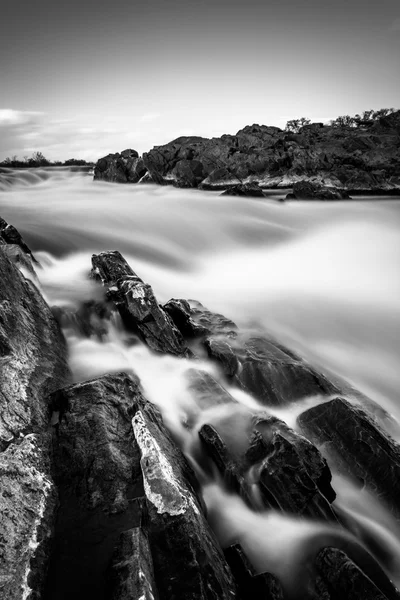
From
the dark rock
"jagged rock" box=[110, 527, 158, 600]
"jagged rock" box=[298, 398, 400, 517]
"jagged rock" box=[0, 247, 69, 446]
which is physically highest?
the dark rock

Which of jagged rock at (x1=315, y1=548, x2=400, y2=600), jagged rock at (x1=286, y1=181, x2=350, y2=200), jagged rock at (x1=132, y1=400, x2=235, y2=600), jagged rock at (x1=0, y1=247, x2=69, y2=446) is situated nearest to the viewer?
jagged rock at (x1=132, y1=400, x2=235, y2=600)

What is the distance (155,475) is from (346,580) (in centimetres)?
231

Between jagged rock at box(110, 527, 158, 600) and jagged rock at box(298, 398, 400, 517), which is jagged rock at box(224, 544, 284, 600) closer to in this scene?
jagged rock at box(110, 527, 158, 600)

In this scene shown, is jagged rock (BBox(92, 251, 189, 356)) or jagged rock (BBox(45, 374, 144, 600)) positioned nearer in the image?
jagged rock (BBox(45, 374, 144, 600))

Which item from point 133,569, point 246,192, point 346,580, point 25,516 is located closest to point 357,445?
point 346,580

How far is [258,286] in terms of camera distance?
558 inches

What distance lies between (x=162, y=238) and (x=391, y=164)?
44.7 m

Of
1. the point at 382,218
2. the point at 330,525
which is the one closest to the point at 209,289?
the point at 330,525

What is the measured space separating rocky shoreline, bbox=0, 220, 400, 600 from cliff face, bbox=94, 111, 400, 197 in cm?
4145

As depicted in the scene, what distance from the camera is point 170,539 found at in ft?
11.4

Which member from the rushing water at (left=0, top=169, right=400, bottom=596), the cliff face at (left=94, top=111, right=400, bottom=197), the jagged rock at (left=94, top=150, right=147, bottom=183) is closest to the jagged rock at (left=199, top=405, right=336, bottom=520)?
the rushing water at (left=0, top=169, right=400, bottom=596)

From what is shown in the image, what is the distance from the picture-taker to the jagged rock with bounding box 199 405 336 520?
469 centimetres

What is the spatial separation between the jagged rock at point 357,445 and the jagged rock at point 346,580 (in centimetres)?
163

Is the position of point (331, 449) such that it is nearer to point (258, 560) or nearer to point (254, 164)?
point (258, 560)
